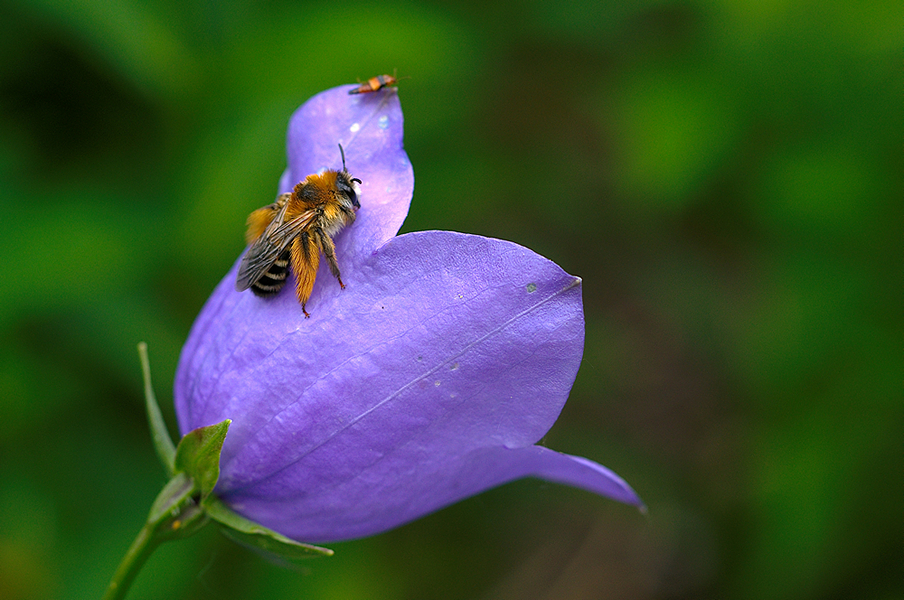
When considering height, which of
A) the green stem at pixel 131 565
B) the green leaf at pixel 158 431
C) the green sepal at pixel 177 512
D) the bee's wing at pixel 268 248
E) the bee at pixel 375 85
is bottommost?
the green stem at pixel 131 565

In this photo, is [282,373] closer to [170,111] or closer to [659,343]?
[170,111]

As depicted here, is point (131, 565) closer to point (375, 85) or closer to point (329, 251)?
point (329, 251)

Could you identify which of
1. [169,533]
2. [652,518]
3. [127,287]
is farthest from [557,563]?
[169,533]

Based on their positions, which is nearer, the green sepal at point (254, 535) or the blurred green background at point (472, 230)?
the green sepal at point (254, 535)

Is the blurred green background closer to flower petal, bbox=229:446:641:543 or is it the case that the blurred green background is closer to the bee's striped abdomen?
flower petal, bbox=229:446:641:543

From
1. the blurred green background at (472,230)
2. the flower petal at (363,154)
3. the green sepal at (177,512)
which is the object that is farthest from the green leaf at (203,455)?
the blurred green background at (472,230)

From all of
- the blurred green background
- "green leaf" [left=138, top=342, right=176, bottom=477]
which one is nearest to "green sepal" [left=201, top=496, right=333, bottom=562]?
"green leaf" [left=138, top=342, right=176, bottom=477]

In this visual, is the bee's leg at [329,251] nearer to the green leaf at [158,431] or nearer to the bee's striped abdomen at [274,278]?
the bee's striped abdomen at [274,278]
